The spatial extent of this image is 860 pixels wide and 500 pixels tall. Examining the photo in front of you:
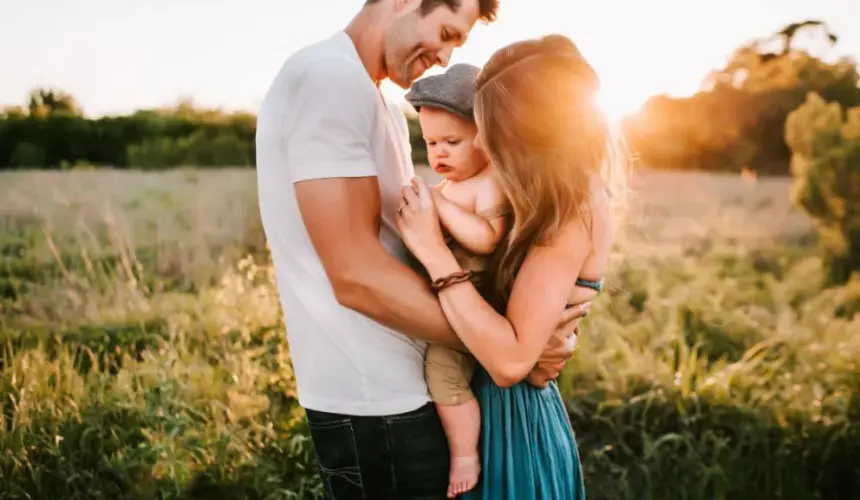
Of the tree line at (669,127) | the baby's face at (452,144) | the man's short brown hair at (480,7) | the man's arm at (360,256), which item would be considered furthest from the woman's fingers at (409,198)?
the tree line at (669,127)

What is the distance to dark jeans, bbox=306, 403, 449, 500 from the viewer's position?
1.75m

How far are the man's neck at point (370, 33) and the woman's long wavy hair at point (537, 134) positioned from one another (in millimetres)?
245

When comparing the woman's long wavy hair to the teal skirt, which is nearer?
the woman's long wavy hair

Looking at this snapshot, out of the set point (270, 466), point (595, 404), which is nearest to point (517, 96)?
point (270, 466)

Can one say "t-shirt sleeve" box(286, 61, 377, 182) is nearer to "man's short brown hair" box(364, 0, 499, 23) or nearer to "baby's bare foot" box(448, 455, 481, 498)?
"man's short brown hair" box(364, 0, 499, 23)

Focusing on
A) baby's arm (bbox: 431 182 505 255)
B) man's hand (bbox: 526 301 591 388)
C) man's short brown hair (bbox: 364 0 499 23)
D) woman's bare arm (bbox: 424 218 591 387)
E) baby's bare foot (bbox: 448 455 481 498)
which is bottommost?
baby's bare foot (bbox: 448 455 481 498)

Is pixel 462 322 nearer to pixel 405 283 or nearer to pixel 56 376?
pixel 405 283

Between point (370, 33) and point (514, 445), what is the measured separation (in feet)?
3.37

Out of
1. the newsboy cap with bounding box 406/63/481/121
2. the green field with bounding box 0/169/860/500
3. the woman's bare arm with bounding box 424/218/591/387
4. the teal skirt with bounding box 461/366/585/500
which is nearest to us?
the woman's bare arm with bounding box 424/218/591/387

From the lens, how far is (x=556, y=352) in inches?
73.7

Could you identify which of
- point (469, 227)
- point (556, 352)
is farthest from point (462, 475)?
point (469, 227)

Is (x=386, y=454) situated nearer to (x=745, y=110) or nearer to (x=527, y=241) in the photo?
(x=527, y=241)

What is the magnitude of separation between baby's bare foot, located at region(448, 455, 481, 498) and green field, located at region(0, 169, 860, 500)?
0.95 metres

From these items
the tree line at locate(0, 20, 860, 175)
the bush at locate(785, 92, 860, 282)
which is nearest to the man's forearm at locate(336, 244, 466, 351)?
the bush at locate(785, 92, 860, 282)
